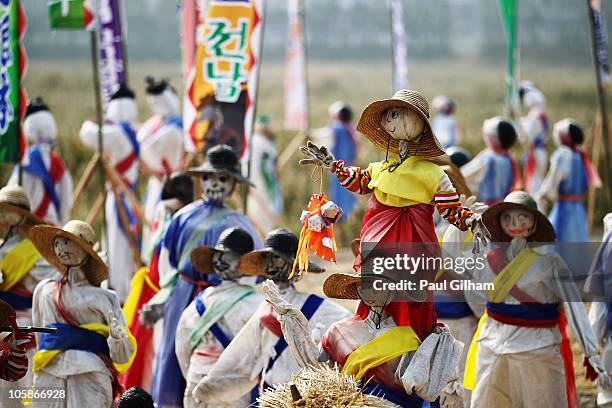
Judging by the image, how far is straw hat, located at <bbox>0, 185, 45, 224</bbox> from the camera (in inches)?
321

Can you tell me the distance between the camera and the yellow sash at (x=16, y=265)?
797 cm

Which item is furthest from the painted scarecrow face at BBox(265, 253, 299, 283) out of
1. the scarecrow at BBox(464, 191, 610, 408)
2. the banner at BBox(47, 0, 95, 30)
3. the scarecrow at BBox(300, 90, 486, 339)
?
the banner at BBox(47, 0, 95, 30)

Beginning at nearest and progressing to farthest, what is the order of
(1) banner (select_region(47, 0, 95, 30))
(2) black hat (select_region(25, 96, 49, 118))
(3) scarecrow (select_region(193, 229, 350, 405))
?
(3) scarecrow (select_region(193, 229, 350, 405)) < (1) banner (select_region(47, 0, 95, 30)) < (2) black hat (select_region(25, 96, 49, 118))

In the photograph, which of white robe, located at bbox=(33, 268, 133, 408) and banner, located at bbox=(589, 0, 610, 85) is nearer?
white robe, located at bbox=(33, 268, 133, 408)

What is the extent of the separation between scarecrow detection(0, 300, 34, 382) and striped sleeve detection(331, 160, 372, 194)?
74.1 inches

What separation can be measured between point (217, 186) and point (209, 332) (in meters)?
1.65

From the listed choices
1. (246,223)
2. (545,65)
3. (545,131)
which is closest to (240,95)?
(246,223)

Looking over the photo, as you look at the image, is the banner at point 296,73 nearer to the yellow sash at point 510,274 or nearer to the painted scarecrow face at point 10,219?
the painted scarecrow face at point 10,219

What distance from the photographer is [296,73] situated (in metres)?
16.9

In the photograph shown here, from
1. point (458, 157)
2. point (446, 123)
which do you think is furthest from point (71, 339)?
point (446, 123)

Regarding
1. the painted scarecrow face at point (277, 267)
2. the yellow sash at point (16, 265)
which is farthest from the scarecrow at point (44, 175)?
the painted scarecrow face at point (277, 267)

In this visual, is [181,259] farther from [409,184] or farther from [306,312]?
[409,184]

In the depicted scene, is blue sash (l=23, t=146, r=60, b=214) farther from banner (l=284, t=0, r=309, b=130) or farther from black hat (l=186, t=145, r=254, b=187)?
banner (l=284, t=0, r=309, b=130)

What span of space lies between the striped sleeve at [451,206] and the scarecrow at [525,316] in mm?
1504
